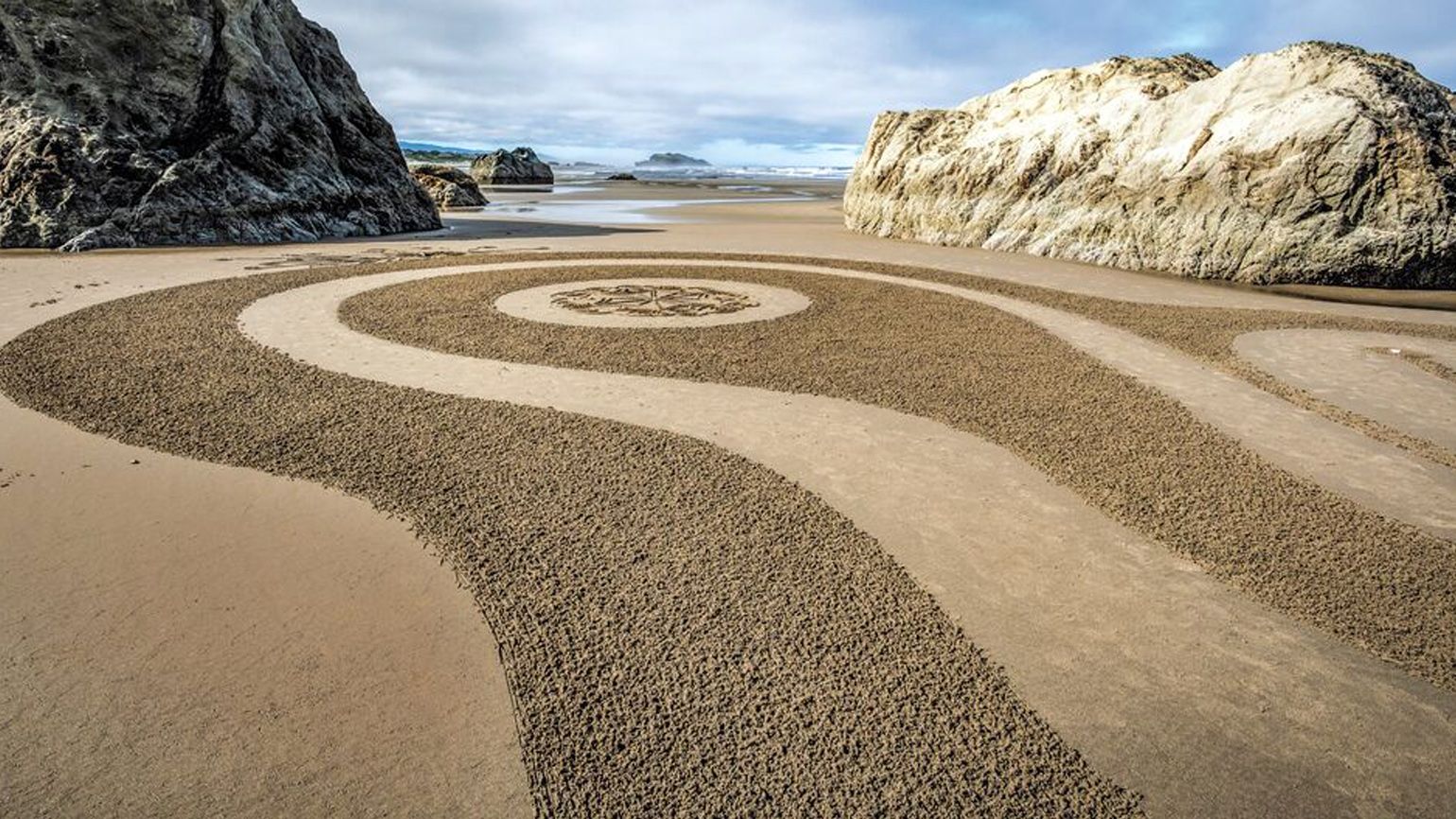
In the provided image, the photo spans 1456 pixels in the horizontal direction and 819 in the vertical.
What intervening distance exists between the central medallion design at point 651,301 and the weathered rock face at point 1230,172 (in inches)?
403

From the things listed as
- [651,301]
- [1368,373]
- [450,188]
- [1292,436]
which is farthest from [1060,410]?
[450,188]

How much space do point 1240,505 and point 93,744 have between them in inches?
250

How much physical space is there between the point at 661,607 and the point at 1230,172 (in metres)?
17.0

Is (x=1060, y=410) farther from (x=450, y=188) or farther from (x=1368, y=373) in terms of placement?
(x=450, y=188)

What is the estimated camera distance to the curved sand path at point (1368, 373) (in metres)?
7.25

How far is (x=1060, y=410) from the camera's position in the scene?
7.05 metres

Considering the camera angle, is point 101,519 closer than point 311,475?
Yes

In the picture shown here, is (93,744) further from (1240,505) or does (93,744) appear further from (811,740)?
(1240,505)

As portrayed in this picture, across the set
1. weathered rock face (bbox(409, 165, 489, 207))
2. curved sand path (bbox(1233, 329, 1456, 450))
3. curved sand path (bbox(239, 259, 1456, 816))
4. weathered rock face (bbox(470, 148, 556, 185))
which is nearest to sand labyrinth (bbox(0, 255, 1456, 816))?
curved sand path (bbox(239, 259, 1456, 816))

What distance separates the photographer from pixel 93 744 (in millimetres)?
2969

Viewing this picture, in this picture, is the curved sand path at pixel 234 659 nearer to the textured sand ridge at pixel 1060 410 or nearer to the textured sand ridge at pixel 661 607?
the textured sand ridge at pixel 661 607

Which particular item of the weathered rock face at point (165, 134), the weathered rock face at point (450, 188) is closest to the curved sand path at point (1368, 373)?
the weathered rock face at point (165, 134)

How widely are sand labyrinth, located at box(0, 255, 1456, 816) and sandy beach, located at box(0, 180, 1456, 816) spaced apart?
0.02 m

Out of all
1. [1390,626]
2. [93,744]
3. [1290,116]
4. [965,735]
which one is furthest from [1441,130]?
[93,744]
